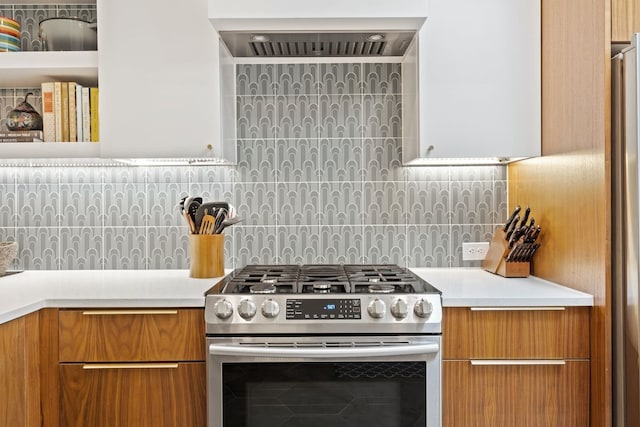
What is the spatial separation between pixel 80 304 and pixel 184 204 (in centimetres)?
62

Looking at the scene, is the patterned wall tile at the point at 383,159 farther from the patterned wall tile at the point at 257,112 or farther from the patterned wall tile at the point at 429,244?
the patterned wall tile at the point at 257,112

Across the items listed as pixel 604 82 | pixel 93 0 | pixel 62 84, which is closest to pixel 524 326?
pixel 604 82

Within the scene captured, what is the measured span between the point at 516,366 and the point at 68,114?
2028 millimetres

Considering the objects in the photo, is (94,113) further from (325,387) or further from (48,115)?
(325,387)

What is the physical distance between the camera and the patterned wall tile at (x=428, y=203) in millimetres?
2453

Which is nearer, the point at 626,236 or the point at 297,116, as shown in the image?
the point at 626,236

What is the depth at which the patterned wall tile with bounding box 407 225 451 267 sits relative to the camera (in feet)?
8.05

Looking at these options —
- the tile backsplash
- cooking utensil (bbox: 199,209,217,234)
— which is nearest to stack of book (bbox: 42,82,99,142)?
the tile backsplash

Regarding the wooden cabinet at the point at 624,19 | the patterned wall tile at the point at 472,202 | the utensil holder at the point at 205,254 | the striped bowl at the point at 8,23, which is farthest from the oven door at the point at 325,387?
the striped bowl at the point at 8,23

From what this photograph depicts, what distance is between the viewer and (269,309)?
169 centimetres

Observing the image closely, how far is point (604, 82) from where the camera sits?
163 centimetres

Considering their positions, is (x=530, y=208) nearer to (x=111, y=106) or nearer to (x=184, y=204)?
(x=184, y=204)

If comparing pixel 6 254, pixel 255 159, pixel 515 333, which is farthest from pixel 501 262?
pixel 6 254

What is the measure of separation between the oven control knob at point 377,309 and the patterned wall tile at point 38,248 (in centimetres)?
162
